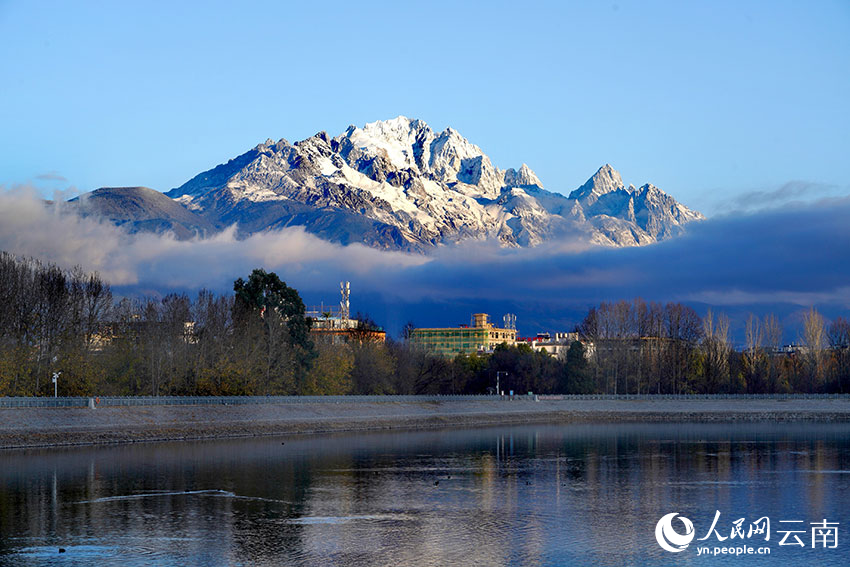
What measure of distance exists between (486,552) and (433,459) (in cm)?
3378

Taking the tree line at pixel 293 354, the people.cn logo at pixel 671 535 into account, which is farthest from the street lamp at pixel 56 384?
the people.cn logo at pixel 671 535

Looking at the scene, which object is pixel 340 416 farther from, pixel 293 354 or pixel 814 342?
pixel 814 342

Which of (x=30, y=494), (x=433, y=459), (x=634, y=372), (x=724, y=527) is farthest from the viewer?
(x=634, y=372)

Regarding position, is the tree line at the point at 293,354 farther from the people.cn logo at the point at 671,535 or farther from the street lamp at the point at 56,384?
the people.cn logo at the point at 671,535

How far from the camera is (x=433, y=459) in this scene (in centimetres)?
6462

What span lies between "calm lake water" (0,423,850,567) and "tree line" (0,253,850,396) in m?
22.9

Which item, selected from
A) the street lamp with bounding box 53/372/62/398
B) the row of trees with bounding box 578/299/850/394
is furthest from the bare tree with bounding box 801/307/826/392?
the street lamp with bounding box 53/372/62/398

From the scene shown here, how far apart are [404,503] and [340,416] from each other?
60745 mm

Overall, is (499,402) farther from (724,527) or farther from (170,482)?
(724,527)

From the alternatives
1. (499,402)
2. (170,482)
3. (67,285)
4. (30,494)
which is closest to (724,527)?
(170,482)

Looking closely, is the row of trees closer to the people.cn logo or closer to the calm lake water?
the calm lake water

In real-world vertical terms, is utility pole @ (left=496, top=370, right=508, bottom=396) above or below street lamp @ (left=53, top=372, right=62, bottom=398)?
below

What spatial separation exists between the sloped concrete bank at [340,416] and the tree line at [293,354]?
6939 millimetres

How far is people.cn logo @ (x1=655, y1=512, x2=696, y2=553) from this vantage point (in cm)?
3234
